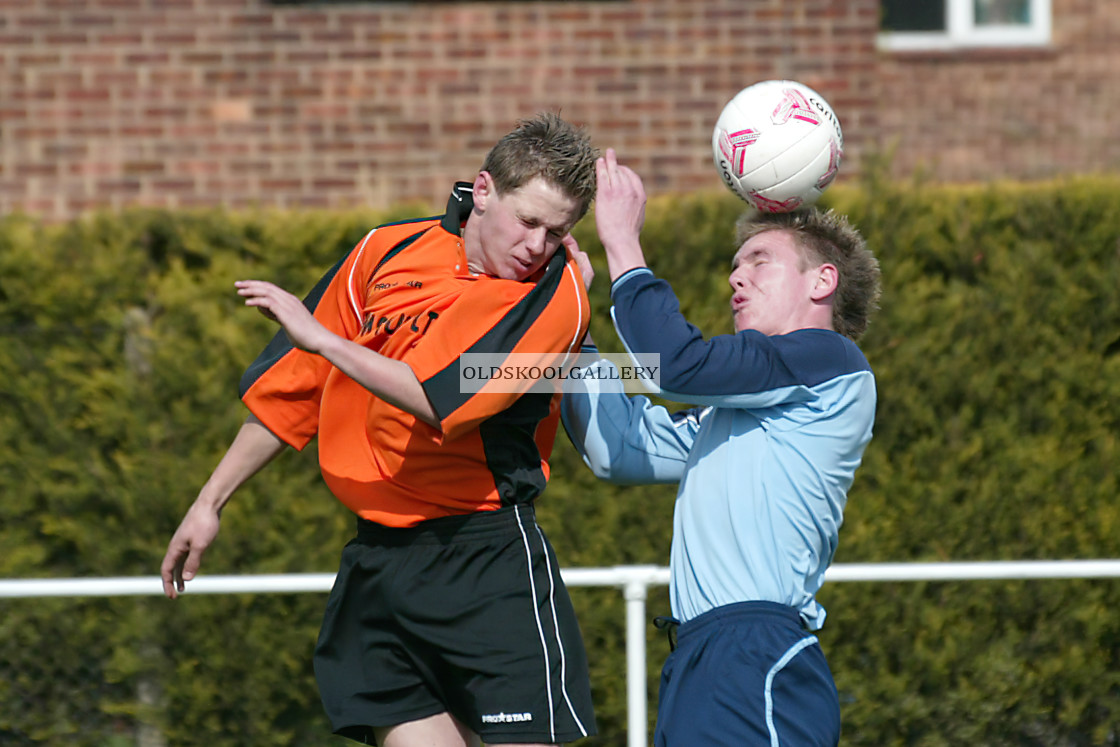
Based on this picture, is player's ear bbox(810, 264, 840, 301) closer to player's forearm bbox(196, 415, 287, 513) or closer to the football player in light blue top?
the football player in light blue top

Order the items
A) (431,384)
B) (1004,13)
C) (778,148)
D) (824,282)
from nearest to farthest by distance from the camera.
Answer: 1. (431,384)
2. (824,282)
3. (778,148)
4. (1004,13)

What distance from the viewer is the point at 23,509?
14.1ft

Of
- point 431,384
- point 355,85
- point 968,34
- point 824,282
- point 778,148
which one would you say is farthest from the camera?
point 968,34

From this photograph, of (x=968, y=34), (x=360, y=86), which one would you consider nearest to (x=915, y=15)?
(x=968, y=34)

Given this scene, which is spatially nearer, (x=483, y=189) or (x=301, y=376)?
(x=483, y=189)

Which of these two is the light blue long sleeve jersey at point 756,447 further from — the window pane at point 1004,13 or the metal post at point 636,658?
the window pane at point 1004,13

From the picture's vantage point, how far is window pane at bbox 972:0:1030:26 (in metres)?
6.86

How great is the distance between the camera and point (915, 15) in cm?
683

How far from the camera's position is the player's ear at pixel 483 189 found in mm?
2502

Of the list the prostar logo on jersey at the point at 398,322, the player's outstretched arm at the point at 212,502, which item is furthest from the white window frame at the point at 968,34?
the player's outstretched arm at the point at 212,502

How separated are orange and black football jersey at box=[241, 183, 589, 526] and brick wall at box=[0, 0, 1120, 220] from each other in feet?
10.1

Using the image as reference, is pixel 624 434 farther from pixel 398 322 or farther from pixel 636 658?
pixel 636 658

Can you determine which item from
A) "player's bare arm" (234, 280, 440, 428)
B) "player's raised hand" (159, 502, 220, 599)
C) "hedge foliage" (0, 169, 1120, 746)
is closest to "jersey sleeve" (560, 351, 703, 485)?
"player's bare arm" (234, 280, 440, 428)

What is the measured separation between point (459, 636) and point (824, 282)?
3.61ft
